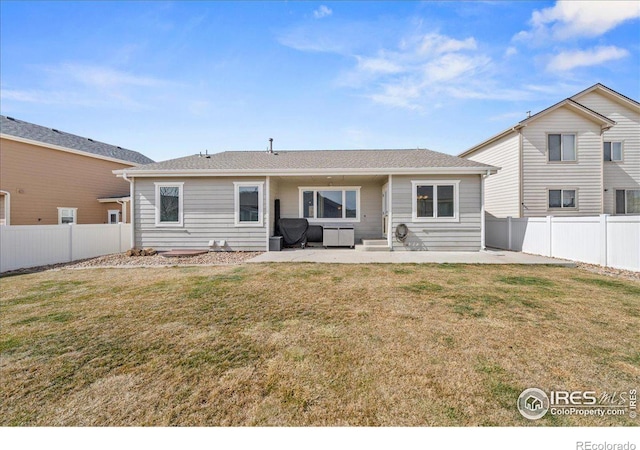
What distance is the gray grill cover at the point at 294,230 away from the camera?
1113cm

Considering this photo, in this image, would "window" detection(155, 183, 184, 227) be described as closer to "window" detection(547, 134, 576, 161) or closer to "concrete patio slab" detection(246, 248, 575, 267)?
"concrete patio slab" detection(246, 248, 575, 267)

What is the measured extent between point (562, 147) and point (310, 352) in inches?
607

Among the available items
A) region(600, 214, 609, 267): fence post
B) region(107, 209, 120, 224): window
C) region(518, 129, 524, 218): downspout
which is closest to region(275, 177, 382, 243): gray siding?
region(518, 129, 524, 218): downspout

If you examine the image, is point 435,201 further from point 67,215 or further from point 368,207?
point 67,215

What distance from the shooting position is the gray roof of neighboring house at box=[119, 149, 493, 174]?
9.91 meters

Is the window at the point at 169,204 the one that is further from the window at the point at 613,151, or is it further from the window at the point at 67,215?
the window at the point at 613,151

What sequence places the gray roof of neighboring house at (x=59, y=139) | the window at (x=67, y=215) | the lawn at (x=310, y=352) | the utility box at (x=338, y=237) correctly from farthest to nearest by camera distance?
the window at (x=67, y=215)
the gray roof of neighboring house at (x=59, y=139)
the utility box at (x=338, y=237)
the lawn at (x=310, y=352)

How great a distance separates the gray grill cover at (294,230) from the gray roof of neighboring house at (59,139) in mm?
14562

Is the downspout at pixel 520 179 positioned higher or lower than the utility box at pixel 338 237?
higher

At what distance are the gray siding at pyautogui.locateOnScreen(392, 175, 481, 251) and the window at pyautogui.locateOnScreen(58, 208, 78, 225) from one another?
58.9 ft

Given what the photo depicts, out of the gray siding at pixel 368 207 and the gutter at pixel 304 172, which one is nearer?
the gutter at pixel 304 172

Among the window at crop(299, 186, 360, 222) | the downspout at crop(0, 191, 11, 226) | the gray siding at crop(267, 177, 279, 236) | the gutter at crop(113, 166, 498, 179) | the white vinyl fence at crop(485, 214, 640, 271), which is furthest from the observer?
the downspout at crop(0, 191, 11, 226)

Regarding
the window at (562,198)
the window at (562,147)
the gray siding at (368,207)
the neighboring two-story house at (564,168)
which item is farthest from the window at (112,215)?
the window at (562,147)

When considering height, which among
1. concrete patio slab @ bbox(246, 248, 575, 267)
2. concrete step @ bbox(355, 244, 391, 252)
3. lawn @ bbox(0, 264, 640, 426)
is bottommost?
lawn @ bbox(0, 264, 640, 426)
